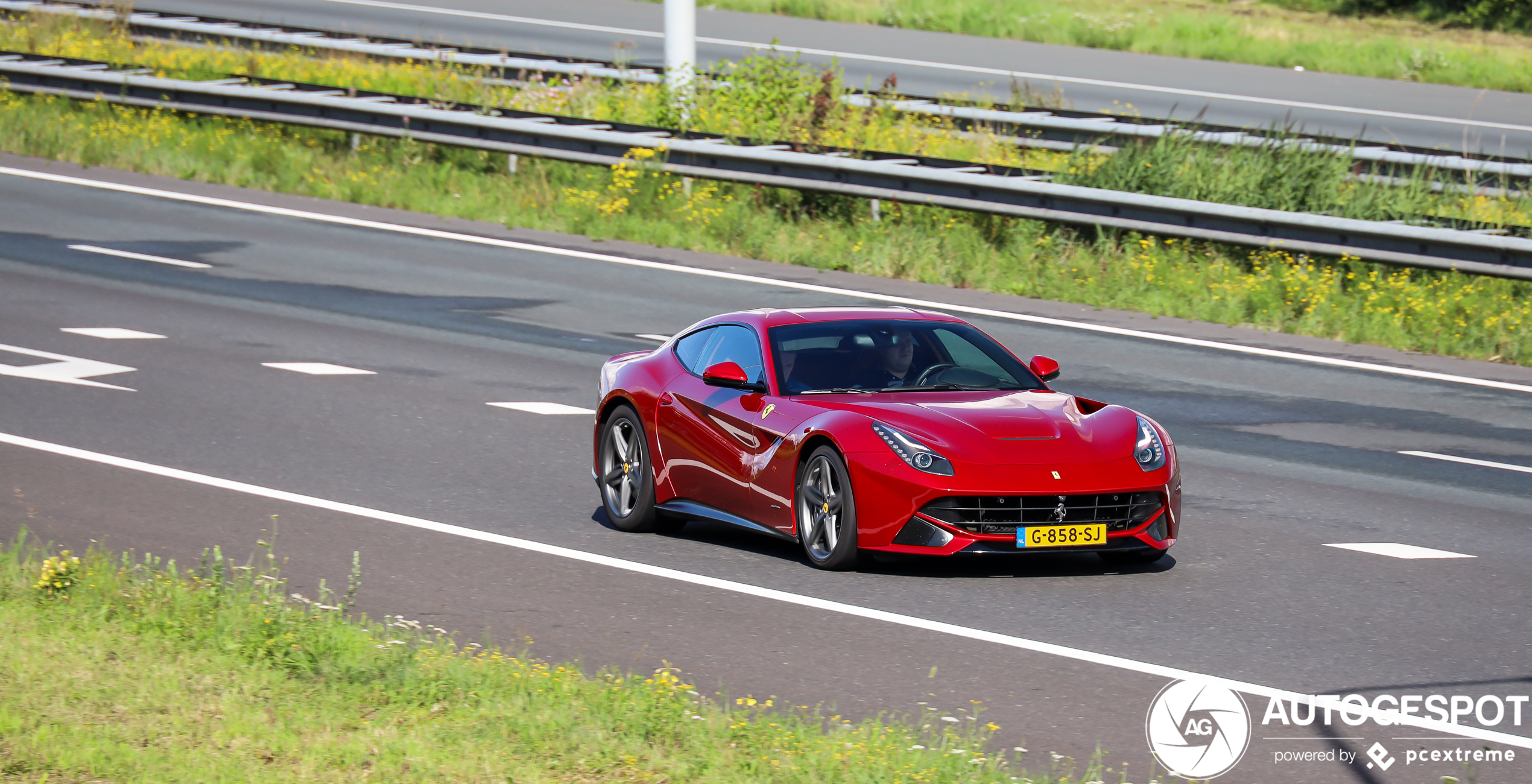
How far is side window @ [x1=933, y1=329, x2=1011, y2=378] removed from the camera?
34.7ft

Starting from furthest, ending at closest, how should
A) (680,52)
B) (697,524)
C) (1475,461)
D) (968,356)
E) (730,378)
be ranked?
(680,52), (1475,461), (697,524), (968,356), (730,378)

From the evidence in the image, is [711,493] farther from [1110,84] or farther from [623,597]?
[1110,84]

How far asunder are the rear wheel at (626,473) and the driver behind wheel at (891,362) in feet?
4.51

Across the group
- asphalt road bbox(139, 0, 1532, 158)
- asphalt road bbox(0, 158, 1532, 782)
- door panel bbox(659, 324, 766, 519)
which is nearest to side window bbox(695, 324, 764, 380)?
door panel bbox(659, 324, 766, 519)

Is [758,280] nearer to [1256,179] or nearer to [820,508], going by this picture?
[1256,179]

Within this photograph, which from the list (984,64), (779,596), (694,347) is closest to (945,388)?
(694,347)

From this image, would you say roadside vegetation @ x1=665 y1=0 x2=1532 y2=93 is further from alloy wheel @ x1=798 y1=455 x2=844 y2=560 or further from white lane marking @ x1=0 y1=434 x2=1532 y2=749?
white lane marking @ x1=0 y1=434 x2=1532 y2=749

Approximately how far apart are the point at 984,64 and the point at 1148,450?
2782cm

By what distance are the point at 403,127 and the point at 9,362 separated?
991cm

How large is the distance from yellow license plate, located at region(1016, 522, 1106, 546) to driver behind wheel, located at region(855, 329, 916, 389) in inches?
53.0

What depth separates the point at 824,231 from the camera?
2136cm

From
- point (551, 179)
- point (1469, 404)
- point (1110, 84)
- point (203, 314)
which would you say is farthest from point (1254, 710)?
point (1110, 84)

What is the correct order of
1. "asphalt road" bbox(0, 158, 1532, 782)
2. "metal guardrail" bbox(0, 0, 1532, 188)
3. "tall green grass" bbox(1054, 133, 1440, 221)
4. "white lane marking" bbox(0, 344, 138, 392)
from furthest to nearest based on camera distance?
"metal guardrail" bbox(0, 0, 1532, 188) < "tall green grass" bbox(1054, 133, 1440, 221) < "white lane marking" bbox(0, 344, 138, 392) < "asphalt road" bbox(0, 158, 1532, 782)

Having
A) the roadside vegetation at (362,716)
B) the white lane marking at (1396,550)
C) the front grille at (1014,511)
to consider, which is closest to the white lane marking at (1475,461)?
the white lane marking at (1396,550)
